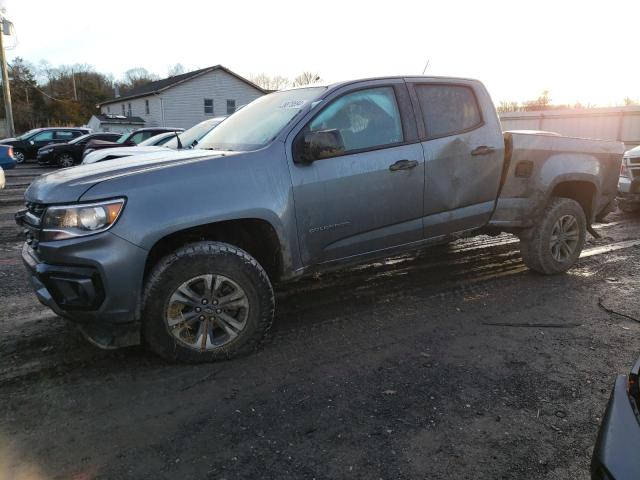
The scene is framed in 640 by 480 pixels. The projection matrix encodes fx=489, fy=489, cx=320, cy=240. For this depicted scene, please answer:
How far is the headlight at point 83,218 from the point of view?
298cm

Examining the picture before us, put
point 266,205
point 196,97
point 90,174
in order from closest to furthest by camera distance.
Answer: point 90,174 < point 266,205 < point 196,97

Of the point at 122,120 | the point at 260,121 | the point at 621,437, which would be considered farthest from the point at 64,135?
the point at 621,437

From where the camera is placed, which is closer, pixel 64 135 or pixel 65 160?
pixel 65 160

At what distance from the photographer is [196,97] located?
Result: 39.0 m

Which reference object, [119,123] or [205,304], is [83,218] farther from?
[119,123]

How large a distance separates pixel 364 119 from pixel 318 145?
67 centimetres

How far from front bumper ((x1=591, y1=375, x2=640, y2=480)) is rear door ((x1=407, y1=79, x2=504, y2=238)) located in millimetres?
2646

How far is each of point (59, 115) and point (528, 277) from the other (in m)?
61.3

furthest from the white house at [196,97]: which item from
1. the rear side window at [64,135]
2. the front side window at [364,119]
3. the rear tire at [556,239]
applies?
the front side window at [364,119]

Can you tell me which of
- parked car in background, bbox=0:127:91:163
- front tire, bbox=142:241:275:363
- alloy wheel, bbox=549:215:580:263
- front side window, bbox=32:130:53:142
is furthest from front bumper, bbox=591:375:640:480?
front side window, bbox=32:130:53:142

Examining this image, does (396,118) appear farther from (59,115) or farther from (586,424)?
(59,115)

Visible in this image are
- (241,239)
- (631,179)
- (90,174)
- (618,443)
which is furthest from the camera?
(631,179)

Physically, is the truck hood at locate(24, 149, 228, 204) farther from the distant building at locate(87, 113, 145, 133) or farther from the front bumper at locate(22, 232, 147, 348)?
the distant building at locate(87, 113, 145, 133)

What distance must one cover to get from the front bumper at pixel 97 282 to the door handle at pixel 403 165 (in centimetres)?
204
